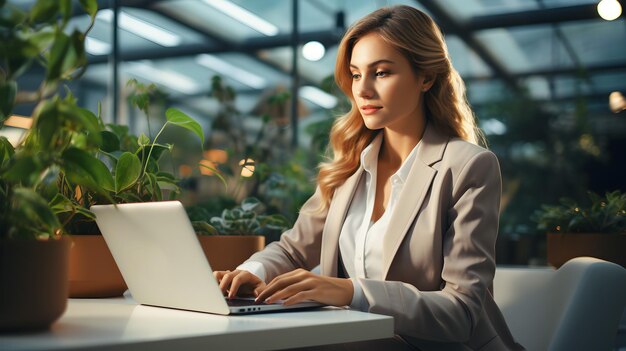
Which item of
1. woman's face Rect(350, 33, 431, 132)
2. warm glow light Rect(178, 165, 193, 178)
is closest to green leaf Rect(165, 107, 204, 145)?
woman's face Rect(350, 33, 431, 132)

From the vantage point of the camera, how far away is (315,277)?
4.75ft

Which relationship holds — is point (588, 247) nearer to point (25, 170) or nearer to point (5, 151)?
point (5, 151)

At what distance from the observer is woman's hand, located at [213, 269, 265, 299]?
1594mm

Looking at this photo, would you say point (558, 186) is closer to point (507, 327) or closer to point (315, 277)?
point (507, 327)

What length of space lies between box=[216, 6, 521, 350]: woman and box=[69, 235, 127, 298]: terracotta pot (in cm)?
28

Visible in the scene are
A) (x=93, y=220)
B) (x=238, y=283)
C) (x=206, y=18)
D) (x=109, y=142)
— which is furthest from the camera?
(x=206, y=18)

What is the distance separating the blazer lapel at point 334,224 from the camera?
6.70 feet

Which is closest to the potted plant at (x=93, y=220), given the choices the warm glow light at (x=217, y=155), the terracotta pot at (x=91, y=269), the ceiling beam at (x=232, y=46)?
the terracotta pot at (x=91, y=269)

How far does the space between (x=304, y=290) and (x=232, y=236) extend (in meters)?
0.68

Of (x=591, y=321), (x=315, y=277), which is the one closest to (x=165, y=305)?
(x=315, y=277)

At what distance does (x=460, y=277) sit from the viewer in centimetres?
170

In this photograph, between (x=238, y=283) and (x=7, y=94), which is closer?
(x=7, y=94)

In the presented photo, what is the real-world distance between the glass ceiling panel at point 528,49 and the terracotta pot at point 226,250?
9.02 feet

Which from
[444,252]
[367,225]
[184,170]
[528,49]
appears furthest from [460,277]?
[528,49]
